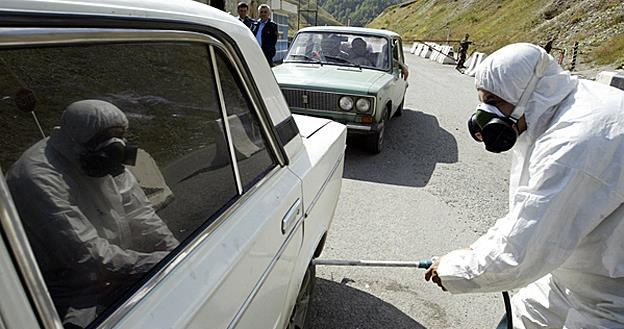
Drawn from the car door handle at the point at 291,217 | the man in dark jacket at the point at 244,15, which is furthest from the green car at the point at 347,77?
the car door handle at the point at 291,217

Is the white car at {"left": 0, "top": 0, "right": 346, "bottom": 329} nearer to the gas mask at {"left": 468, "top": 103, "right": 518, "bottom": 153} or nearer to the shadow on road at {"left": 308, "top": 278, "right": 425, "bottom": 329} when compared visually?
the gas mask at {"left": 468, "top": 103, "right": 518, "bottom": 153}

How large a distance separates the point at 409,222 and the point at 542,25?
31.3 metres

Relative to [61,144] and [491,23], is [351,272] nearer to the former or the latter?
[61,144]

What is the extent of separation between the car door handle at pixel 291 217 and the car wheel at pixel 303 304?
1.83ft

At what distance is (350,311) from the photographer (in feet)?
9.56

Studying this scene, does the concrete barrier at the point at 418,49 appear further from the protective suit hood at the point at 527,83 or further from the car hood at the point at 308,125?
the protective suit hood at the point at 527,83

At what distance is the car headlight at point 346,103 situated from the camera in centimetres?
560

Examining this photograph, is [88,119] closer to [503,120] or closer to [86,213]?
[86,213]

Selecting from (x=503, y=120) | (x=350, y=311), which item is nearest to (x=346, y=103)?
(x=350, y=311)

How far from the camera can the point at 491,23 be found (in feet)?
134

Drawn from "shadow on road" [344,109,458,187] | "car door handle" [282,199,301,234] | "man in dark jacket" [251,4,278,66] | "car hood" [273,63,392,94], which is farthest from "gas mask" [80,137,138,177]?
"man in dark jacket" [251,4,278,66]

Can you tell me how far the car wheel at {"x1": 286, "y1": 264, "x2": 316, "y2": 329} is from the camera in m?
2.20

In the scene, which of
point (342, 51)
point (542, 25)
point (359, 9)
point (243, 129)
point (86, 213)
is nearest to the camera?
point (86, 213)

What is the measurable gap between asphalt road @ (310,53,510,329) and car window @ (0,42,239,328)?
6.16 ft
